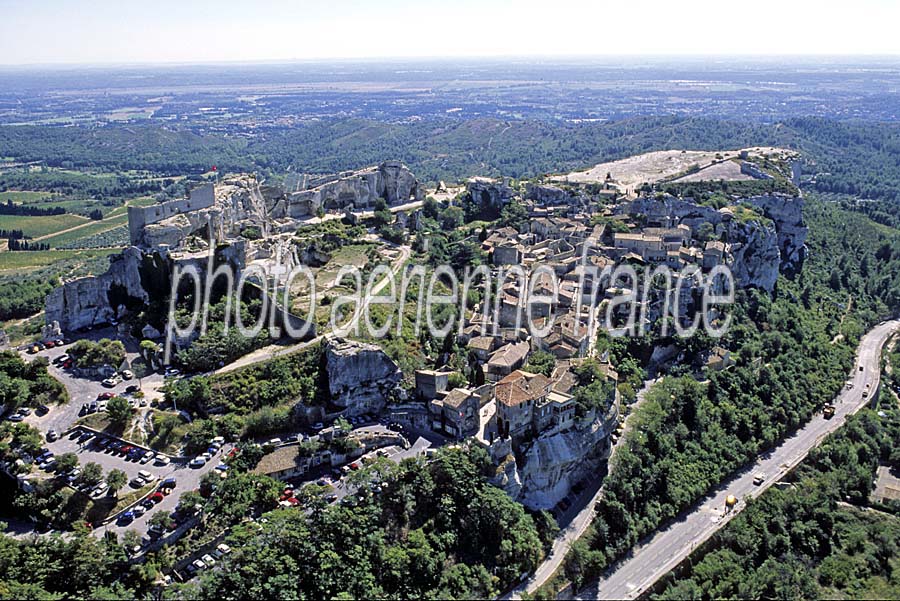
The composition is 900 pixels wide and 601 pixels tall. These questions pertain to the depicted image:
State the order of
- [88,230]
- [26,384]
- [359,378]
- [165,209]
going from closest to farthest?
[26,384] → [359,378] → [165,209] → [88,230]

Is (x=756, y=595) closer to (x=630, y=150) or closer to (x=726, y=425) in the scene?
(x=726, y=425)

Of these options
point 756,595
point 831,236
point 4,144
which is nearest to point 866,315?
→ point 831,236

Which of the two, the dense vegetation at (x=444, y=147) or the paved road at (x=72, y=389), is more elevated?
the dense vegetation at (x=444, y=147)

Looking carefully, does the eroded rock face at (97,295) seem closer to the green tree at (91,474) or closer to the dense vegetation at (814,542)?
the green tree at (91,474)

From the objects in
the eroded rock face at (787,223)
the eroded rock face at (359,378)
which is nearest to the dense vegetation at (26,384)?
the eroded rock face at (359,378)

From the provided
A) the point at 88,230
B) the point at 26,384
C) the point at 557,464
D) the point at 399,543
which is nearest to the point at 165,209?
the point at 26,384

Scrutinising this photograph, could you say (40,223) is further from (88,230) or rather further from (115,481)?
(115,481)
